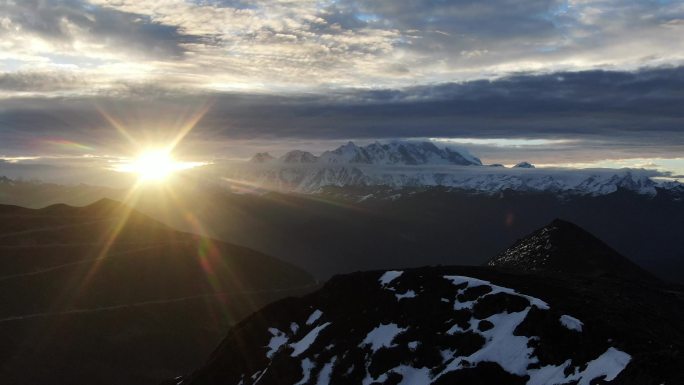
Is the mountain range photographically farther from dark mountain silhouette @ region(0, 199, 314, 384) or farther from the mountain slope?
dark mountain silhouette @ region(0, 199, 314, 384)

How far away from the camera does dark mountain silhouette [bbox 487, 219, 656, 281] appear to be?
98000mm

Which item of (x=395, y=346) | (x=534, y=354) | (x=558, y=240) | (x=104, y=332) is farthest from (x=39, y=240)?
(x=534, y=354)

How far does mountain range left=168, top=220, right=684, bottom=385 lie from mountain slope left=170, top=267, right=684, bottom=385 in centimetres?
11

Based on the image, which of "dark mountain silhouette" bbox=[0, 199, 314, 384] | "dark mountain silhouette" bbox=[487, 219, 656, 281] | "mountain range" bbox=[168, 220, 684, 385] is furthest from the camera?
"dark mountain silhouette" bbox=[0, 199, 314, 384]

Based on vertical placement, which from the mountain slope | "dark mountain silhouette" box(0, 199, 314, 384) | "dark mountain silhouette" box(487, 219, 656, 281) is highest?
the mountain slope

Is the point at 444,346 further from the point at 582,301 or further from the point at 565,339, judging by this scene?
the point at 582,301

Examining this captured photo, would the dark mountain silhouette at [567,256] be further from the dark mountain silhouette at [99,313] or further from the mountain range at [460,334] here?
the dark mountain silhouette at [99,313]

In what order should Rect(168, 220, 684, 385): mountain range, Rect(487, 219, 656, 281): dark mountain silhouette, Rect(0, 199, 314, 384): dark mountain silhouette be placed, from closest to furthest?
Rect(168, 220, 684, 385): mountain range, Rect(487, 219, 656, 281): dark mountain silhouette, Rect(0, 199, 314, 384): dark mountain silhouette

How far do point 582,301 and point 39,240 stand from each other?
18926 cm

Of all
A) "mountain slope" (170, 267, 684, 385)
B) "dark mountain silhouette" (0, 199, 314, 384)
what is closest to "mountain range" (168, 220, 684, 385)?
"mountain slope" (170, 267, 684, 385)

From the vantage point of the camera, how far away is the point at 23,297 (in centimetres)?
15100

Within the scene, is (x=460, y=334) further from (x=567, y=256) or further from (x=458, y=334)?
(x=567, y=256)

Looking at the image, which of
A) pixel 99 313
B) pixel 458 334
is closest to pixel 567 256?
pixel 458 334

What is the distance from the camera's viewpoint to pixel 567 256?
102375 millimetres
